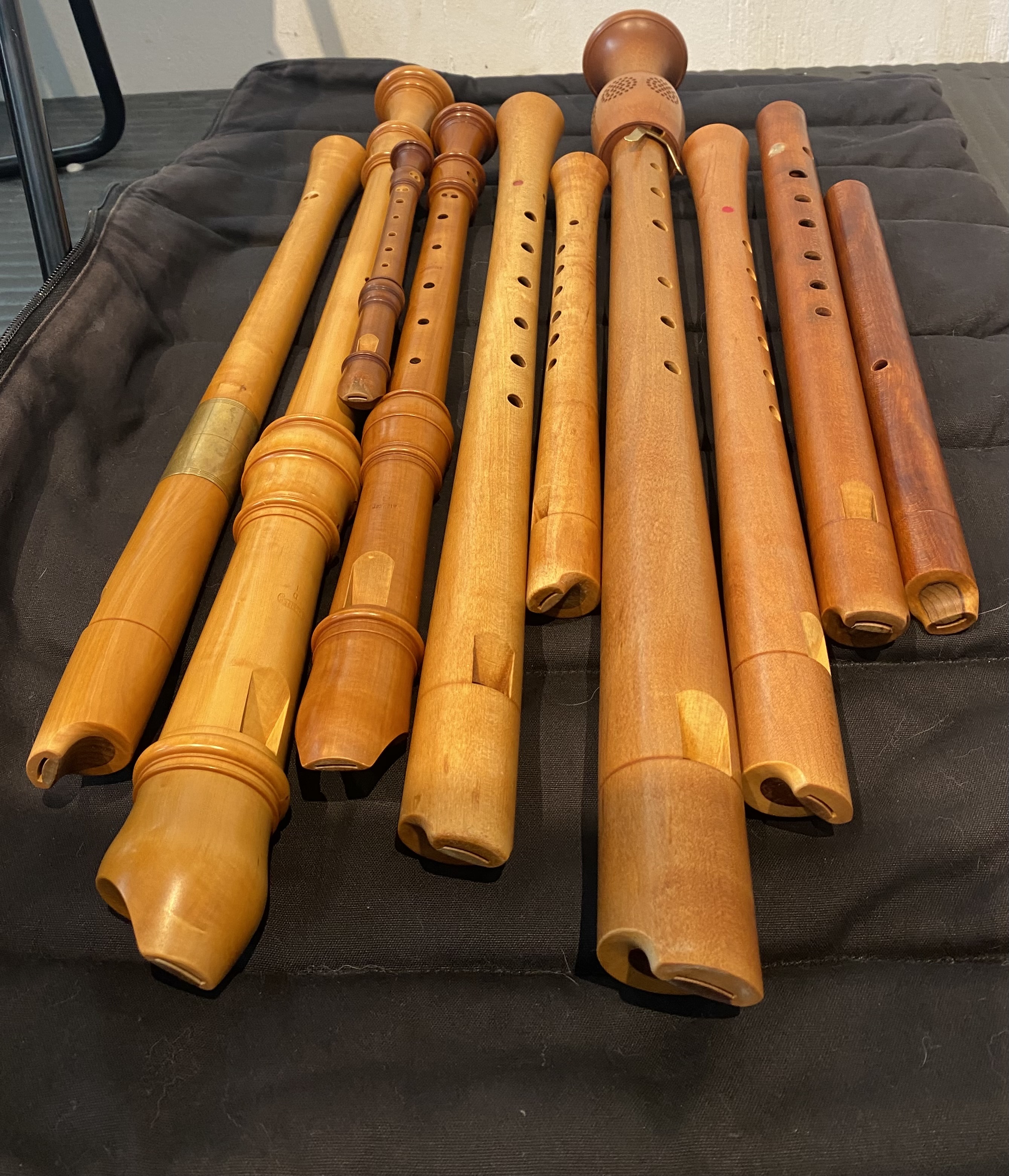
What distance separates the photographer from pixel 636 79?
1312 millimetres

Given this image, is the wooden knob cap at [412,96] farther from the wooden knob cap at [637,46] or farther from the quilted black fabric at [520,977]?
the quilted black fabric at [520,977]

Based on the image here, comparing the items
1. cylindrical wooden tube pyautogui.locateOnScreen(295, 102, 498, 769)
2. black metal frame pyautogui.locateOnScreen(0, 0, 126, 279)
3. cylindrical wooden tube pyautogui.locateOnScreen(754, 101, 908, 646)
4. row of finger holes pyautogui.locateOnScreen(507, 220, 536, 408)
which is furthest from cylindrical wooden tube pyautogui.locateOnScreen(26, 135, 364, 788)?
cylindrical wooden tube pyautogui.locateOnScreen(754, 101, 908, 646)

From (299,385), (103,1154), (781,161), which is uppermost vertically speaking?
(781,161)

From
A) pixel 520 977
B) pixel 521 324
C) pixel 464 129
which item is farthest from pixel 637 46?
pixel 520 977

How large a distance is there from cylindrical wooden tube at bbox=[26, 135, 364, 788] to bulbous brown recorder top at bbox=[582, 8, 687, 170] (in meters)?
0.51

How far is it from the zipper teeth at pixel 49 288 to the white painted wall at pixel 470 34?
143 cm

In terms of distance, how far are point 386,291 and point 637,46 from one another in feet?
2.25

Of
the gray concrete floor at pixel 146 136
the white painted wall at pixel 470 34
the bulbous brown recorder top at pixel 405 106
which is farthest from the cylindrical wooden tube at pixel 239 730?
the white painted wall at pixel 470 34

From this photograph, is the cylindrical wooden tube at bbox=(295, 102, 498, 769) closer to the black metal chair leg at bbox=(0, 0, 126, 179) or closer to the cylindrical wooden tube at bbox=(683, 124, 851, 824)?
the cylindrical wooden tube at bbox=(683, 124, 851, 824)

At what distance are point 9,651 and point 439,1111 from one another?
0.58 m

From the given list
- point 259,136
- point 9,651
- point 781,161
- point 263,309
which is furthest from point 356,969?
point 259,136

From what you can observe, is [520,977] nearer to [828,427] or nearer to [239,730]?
[239,730]

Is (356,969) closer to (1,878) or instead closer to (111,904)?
(111,904)

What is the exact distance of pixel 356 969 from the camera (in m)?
0.67
